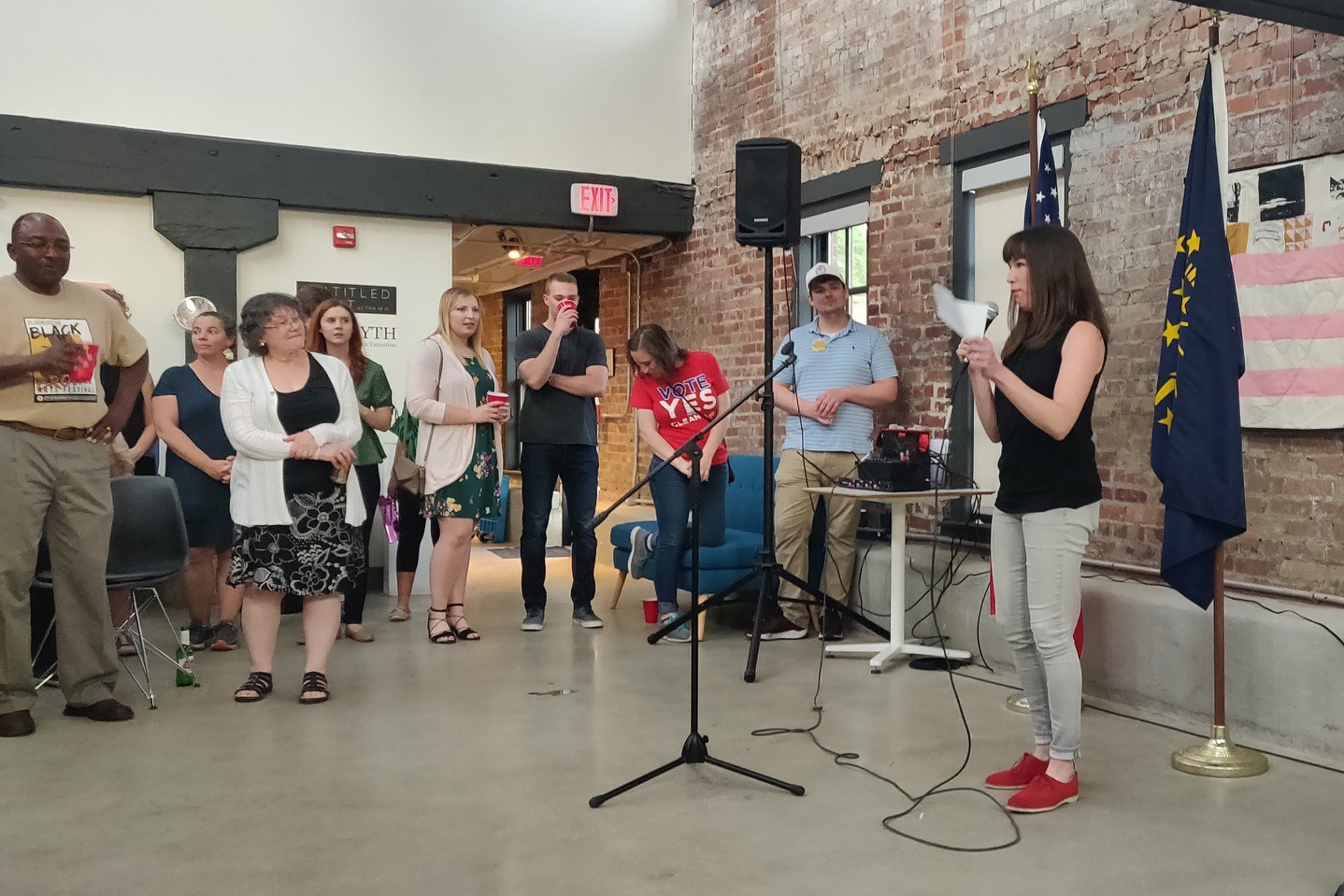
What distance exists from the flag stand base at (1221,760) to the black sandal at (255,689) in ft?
10.5

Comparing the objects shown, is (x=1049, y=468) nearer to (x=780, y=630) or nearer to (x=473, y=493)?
(x=780, y=630)

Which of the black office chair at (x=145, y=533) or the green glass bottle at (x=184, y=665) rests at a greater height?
the black office chair at (x=145, y=533)

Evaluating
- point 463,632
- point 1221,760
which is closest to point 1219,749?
point 1221,760

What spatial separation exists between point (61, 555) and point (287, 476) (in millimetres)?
780

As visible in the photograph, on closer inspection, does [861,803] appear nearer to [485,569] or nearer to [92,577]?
[92,577]

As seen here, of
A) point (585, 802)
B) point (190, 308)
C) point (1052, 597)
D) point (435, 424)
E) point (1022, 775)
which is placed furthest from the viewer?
point (190, 308)

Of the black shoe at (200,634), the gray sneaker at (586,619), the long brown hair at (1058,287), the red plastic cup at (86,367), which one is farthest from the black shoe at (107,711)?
the long brown hair at (1058,287)

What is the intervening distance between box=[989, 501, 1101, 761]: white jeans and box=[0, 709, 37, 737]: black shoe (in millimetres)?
3199

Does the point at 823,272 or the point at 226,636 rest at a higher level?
the point at 823,272

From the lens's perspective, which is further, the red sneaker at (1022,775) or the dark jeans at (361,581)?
the dark jeans at (361,581)

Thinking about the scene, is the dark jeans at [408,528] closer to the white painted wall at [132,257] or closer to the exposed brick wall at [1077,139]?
the white painted wall at [132,257]

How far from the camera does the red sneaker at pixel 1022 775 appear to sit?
3.16 meters

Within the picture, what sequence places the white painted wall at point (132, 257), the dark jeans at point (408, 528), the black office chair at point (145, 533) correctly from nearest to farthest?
1. the black office chair at point (145, 533)
2. the dark jeans at point (408, 528)
3. the white painted wall at point (132, 257)

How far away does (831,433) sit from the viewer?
17.4ft
